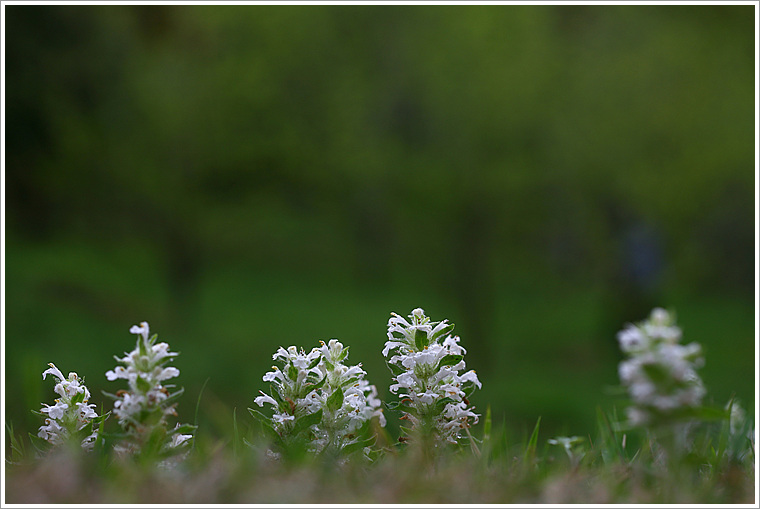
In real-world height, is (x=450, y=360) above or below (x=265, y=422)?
above

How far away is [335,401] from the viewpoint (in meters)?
2.31

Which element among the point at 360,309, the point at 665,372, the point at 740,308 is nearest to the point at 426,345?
the point at 665,372

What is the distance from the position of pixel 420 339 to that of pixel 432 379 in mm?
148

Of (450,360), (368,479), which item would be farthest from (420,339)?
(368,479)

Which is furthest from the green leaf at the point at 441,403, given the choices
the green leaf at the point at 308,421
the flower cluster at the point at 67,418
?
the flower cluster at the point at 67,418

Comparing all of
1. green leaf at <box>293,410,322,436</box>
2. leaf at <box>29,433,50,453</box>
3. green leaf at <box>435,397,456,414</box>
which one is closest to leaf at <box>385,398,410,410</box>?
green leaf at <box>435,397,456,414</box>

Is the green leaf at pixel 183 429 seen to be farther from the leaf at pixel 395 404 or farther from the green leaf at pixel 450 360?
the green leaf at pixel 450 360

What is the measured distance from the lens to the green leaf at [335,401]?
229 centimetres

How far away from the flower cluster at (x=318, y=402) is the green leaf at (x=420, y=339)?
0.76 feet

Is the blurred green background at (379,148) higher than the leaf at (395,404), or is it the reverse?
the blurred green background at (379,148)

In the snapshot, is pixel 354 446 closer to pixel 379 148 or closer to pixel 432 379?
pixel 432 379

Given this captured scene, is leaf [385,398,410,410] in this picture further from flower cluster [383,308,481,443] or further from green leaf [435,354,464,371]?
green leaf [435,354,464,371]

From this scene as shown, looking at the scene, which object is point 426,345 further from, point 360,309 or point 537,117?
point 360,309

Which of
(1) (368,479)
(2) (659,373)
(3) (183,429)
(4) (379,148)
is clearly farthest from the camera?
(4) (379,148)
